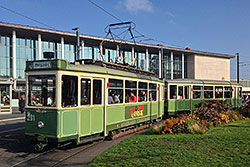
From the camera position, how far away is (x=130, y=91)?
11094mm

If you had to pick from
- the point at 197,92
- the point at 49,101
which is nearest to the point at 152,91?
the point at 197,92

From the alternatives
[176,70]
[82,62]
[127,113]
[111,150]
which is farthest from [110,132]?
[176,70]

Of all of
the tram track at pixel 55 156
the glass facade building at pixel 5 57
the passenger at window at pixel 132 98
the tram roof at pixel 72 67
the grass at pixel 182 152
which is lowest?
the tram track at pixel 55 156

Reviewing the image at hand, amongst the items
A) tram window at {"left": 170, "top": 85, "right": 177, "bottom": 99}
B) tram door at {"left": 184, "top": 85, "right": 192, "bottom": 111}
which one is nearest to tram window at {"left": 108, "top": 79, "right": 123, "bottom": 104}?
tram window at {"left": 170, "top": 85, "right": 177, "bottom": 99}

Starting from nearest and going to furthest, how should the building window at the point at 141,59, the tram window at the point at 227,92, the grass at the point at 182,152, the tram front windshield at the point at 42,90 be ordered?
the grass at the point at 182,152
the tram front windshield at the point at 42,90
the tram window at the point at 227,92
the building window at the point at 141,59

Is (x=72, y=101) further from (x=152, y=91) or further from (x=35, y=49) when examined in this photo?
(x=35, y=49)

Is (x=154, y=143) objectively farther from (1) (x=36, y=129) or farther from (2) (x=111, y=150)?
(1) (x=36, y=129)

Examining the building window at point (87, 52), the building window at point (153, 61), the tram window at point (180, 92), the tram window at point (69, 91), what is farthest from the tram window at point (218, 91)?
the building window at point (153, 61)

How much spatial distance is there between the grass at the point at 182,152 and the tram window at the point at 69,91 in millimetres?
1945

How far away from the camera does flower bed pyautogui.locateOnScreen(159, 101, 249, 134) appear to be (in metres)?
10.1

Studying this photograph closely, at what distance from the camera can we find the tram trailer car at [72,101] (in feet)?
25.0

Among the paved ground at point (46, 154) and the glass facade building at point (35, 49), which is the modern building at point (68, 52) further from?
the paved ground at point (46, 154)

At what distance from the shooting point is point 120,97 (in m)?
10.3

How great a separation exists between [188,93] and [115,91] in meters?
9.87
